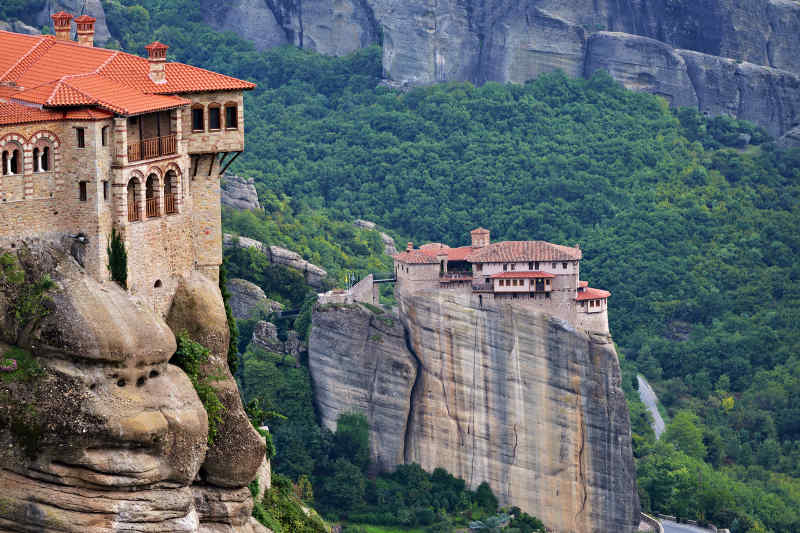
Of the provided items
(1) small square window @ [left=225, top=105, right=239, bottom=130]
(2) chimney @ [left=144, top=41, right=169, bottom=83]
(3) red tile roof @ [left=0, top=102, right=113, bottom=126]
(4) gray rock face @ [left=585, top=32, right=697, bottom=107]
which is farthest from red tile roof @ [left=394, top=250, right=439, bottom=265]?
(4) gray rock face @ [left=585, top=32, right=697, bottom=107]

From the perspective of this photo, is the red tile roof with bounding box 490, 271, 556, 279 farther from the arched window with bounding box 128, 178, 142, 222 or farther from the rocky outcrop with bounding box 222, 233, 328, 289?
the arched window with bounding box 128, 178, 142, 222

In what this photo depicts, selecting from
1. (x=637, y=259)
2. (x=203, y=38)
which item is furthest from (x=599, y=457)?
(x=203, y=38)

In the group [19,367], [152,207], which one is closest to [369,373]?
[152,207]

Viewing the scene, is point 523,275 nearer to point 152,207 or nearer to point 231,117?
point 231,117

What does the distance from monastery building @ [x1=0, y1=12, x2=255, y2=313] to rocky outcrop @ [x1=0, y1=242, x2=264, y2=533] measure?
113 cm

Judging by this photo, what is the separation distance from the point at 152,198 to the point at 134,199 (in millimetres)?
1012

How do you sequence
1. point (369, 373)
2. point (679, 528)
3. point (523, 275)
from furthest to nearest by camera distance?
point (369, 373) → point (679, 528) → point (523, 275)

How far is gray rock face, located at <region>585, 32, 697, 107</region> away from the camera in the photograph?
528 feet

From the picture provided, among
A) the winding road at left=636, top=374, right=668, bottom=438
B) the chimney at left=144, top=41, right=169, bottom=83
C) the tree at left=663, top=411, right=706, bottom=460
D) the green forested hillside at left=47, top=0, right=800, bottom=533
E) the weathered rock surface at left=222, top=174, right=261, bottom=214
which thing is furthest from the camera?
the weathered rock surface at left=222, top=174, right=261, bottom=214

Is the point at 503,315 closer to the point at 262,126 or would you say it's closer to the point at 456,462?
the point at 456,462

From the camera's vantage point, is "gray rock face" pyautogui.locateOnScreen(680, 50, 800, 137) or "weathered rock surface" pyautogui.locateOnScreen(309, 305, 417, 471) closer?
"weathered rock surface" pyautogui.locateOnScreen(309, 305, 417, 471)

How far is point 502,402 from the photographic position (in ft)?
343

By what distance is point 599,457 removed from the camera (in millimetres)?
104000

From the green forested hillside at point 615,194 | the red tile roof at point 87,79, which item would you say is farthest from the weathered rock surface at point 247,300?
the red tile roof at point 87,79
